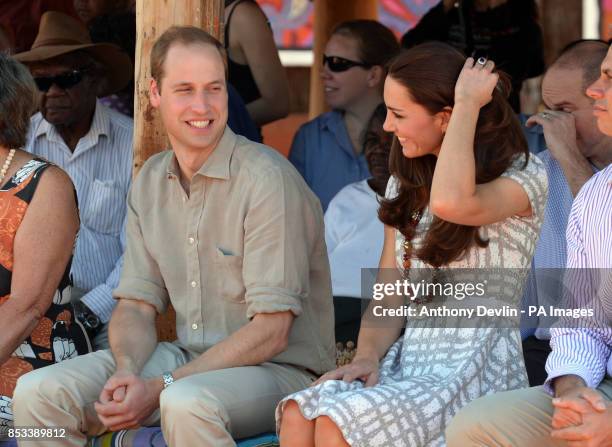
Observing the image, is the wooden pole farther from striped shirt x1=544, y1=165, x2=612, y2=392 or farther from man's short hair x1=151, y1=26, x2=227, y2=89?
striped shirt x1=544, y1=165, x2=612, y2=392

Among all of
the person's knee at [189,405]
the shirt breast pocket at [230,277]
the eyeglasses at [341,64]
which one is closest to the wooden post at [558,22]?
the eyeglasses at [341,64]

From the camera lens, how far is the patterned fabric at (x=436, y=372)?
3506mm

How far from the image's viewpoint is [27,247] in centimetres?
431

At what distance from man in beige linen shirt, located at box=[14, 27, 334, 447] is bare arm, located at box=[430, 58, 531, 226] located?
2.00ft

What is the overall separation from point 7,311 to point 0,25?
2.90 meters

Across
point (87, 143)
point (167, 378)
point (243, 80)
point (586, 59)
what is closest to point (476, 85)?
point (586, 59)

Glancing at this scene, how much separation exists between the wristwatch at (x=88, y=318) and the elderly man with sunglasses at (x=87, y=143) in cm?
5

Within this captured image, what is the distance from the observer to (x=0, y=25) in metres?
6.73

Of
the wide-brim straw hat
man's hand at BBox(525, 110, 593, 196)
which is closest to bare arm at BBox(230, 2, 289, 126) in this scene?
the wide-brim straw hat

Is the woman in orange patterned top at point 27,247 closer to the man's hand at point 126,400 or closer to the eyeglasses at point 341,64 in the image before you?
the man's hand at point 126,400

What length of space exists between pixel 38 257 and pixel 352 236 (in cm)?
175

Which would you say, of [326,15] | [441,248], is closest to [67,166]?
[441,248]

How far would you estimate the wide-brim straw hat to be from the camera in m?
5.56

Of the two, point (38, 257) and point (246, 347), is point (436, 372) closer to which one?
point (246, 347)
